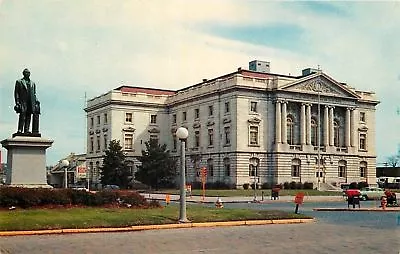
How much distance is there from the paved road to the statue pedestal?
29.1 feet

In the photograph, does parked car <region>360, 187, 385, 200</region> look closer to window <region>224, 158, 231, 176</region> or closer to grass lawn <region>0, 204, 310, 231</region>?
grass lawn <region>0, 204, 310, 231</region>

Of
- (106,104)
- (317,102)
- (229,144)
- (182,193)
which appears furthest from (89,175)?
(182,193)

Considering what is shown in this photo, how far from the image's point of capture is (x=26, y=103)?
2677 cm

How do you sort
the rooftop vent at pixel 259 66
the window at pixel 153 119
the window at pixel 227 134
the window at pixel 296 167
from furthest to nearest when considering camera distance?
the window at pixel 153 119 → the rooftop vent at pixel 259 66 → the window at pixel 296 167 → the window at pixel 227 134

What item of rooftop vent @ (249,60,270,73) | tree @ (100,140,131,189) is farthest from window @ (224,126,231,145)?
tree @ (100,140,131,189)

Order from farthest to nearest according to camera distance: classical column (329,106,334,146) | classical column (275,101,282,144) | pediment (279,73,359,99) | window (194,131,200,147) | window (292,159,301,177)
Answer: window (194,131,200,147) → classical column (329,106,334,146) → pediment (279,73,359,99) → window (292,159,301,177) → classical column (275,101,282,144)

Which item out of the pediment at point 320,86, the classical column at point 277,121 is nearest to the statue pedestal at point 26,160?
the classical column at point 277,121

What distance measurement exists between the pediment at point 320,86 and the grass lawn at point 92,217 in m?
65.8

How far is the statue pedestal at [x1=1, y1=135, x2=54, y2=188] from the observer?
25.4 meters

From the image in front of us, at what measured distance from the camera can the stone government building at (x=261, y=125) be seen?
8644 centimetres

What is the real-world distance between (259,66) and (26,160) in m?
76.9

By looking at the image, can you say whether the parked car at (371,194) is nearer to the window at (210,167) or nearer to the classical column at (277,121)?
the classical column at (277,121)

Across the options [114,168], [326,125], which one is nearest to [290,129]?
[326,125]

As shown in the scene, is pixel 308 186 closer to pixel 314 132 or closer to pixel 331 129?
pixel 314 132
